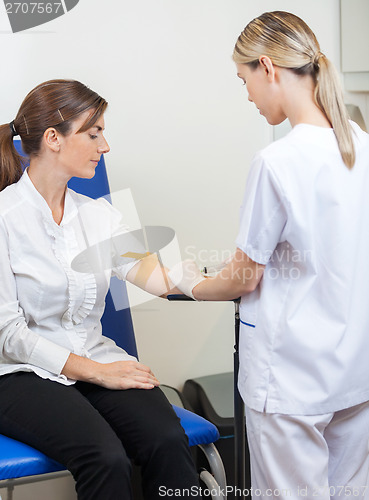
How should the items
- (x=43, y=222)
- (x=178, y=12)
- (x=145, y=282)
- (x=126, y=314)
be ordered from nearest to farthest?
(x=43, y=222), (x=145, y=282), (x=126, y=314), (x=178, y=12)

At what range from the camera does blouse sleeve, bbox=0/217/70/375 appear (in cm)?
155

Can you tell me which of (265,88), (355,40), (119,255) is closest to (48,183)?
(119,255)

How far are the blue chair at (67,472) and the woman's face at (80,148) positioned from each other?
249 millimetres

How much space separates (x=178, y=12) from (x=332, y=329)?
4.80ft

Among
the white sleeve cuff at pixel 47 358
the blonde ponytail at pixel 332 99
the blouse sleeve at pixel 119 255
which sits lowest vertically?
the white sleeve cuff at pixel 47 358

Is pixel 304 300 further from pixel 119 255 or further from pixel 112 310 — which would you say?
pixel 112 310

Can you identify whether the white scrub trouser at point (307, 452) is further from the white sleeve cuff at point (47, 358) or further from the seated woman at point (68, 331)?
the white sleeve cuff at point (47, 358)

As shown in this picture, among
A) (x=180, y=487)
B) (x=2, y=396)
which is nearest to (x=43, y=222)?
(x=2, y=396)

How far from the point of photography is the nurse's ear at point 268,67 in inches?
53.7

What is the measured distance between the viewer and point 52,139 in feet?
5.55

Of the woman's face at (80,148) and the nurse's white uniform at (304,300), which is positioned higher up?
the woman's face at (80,148)

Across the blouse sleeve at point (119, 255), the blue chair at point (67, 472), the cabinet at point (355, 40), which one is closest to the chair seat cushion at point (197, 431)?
the blue chair at point (67, 472)

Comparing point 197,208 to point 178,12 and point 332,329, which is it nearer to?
point 178,12

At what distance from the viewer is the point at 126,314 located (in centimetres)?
199
